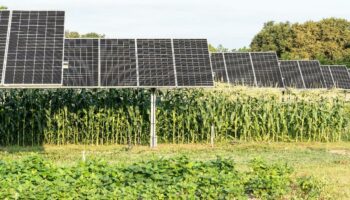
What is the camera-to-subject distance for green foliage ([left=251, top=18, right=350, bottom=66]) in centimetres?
7188

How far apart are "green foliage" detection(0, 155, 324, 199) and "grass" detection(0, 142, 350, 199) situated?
3.82 m

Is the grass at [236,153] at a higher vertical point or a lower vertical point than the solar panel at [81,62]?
lower

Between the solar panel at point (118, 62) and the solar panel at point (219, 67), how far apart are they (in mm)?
10003

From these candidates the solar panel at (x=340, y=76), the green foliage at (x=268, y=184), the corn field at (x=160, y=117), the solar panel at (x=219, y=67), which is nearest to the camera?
the green foliage at (x=268, y=184)

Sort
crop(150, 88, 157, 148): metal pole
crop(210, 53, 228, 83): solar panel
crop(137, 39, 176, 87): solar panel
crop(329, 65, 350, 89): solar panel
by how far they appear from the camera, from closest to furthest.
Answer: crop(137, 39, 176, 87): solar panel
crop(150, 88, 157, 148): metal pole
crop(210, 53, 228, 83): solar panel
crop(329, 65, 350, 89): solar panel

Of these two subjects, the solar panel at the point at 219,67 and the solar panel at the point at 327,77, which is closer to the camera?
the solar panel at the point at 219,67

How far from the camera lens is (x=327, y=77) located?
129 ft

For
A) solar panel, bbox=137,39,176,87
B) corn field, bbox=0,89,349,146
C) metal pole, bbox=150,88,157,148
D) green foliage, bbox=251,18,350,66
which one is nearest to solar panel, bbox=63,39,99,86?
corn field, bbox=0,89,349,146

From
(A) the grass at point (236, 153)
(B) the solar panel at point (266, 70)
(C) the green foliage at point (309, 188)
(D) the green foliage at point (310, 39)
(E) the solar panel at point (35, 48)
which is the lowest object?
(C) the green foliage at point (309, 188)

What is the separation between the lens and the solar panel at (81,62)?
2061cm

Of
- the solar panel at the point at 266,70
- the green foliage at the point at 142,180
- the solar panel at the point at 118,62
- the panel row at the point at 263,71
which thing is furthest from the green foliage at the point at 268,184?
the solar panel at the point at 266,70

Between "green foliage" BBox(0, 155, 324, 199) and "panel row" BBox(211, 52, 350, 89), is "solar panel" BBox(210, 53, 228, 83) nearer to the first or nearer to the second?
"panel row" BBox(211, 52, 350, 89)

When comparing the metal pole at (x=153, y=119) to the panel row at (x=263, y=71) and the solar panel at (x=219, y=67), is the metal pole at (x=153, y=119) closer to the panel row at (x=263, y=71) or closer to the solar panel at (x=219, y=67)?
Answer: the panel row at (x=263, y=71)

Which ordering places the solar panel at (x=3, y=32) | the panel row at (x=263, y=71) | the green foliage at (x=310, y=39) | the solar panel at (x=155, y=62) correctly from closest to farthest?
the solar panel at (x=3, y=32)
the solar panel at (x=155, y=62)
the panel row at (x=263, y=71)
the green foliage at (x=310, y=39)
